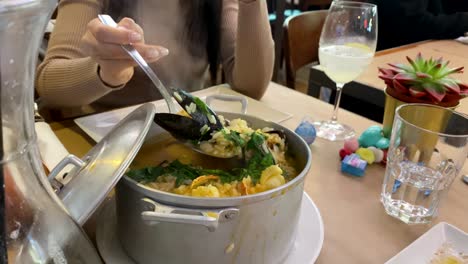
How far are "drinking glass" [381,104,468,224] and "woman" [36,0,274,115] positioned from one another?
40 cm

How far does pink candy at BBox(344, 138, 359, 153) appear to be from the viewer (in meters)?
0.80

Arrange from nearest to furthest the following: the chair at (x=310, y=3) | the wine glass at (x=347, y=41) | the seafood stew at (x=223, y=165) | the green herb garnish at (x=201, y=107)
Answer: the seafood stew at (x=223, y=165) < the green herb garnish at (x=201, y=107) < the wine glass at (x=347, y=41) < the chair at (x=310, y=3)

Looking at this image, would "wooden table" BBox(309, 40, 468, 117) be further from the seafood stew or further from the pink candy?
the seafood stew

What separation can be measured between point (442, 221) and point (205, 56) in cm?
88

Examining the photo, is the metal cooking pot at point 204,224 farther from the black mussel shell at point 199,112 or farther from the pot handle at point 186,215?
the black mussel shell at point 199,112

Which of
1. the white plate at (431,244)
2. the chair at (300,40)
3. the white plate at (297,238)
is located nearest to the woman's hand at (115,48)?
the white plate at (297,238)

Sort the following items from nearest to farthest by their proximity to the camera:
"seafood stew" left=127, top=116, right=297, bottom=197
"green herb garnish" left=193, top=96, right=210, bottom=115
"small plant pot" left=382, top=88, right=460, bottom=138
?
"seafood stew" left=127, top=116, right=297, bottom=197 → "green herb garnish" left=193, top=96, right=210, bottom=115 → "small plant pot" left=382, top=88, right=460, bottom=138

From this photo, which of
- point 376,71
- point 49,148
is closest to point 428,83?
point 376,71

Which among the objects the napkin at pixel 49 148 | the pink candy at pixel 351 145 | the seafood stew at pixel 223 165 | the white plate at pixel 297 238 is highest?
the seafood stew at pixel 223 165

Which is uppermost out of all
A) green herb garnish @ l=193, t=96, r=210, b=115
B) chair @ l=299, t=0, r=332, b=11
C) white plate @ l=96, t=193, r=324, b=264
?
green herb garnish @ l=193, t=96, r=210, b=115

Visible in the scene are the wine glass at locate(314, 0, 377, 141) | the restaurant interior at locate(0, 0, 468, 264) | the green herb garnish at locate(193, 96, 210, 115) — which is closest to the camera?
the restaurant interior at locate(0, 0, 468, 264)

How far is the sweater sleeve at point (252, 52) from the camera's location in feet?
3.53

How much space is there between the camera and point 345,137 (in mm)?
882

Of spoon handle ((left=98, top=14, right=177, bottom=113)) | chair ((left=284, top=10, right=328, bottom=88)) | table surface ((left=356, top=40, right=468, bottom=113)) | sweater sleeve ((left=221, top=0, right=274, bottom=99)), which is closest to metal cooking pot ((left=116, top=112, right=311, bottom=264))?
spoon handle ((left=98, top=14, right=177, bottom=113))
